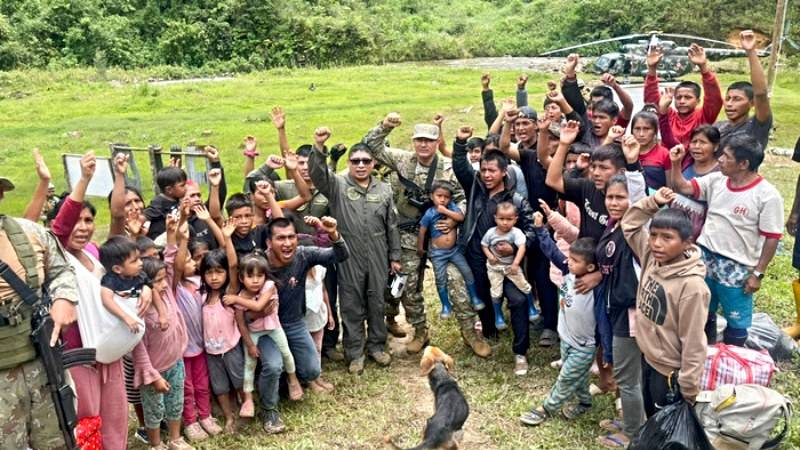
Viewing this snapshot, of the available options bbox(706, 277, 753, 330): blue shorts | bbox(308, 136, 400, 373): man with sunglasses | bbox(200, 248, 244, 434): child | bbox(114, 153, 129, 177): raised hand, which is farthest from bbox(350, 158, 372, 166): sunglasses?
bbox(706, 277, 753, 330): blue shorts

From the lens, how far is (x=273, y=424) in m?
5.44

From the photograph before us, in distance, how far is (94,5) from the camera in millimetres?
33906

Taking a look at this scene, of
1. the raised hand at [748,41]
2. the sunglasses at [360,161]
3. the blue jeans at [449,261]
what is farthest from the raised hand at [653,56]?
the sunglasses at [360,161]

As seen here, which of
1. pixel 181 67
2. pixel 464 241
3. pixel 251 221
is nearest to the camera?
pixel 251 221

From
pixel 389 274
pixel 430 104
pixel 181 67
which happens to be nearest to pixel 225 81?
pixel 181 67

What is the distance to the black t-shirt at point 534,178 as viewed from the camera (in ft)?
21.2

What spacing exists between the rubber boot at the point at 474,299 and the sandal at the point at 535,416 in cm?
128

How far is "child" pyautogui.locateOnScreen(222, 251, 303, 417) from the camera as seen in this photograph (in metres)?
5.21

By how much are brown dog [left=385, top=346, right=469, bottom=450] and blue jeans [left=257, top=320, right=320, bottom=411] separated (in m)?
1.31

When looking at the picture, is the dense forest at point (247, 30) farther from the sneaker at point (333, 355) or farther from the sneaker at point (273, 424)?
the sneaker at point (273, 424)

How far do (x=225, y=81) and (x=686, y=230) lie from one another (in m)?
23.8

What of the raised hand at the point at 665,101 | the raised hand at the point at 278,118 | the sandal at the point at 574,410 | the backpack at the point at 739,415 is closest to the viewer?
the backpack at the point at 739,415

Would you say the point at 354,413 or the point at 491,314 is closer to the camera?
the point at 354,413

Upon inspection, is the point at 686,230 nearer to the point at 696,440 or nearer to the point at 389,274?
the point at 696,440
